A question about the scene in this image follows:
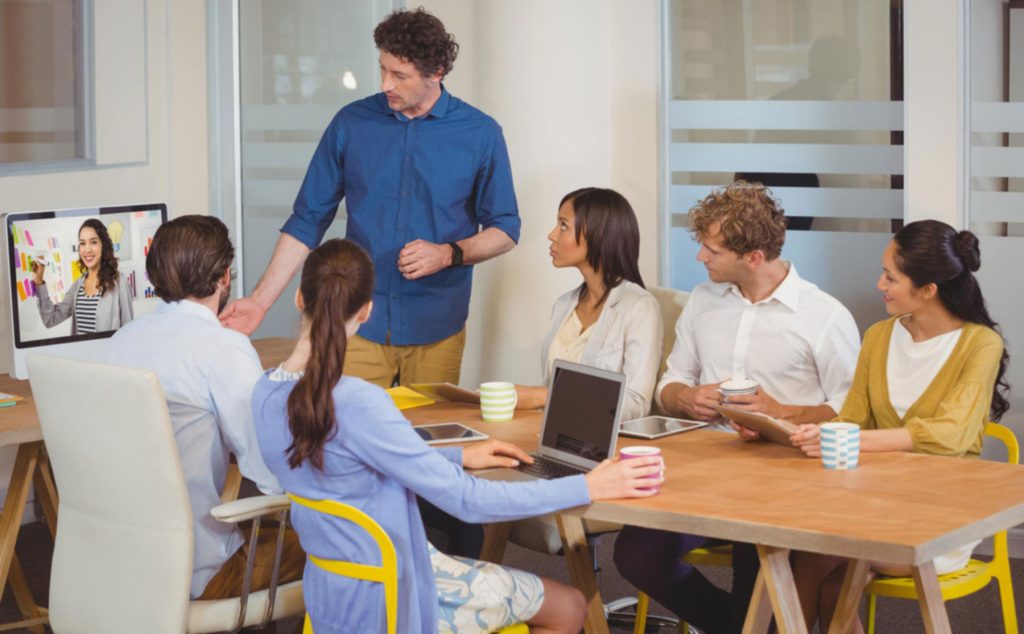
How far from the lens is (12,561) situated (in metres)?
4.07

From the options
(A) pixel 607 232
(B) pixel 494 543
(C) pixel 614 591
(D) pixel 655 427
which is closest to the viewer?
(D) pixel 655 427

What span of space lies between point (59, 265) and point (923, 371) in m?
2.51

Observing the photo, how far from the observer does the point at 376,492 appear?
8.52 ft

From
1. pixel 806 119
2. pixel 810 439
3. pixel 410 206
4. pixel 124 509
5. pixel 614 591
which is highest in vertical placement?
pixel 806 119

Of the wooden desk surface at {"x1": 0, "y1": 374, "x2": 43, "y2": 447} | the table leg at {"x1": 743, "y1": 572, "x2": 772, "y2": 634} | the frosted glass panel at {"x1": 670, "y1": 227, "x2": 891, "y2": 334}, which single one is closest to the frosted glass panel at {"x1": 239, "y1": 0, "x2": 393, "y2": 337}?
the wooden desk surface at {"x1": 0, "y1": 374, "x2": 43, "y2": 447}

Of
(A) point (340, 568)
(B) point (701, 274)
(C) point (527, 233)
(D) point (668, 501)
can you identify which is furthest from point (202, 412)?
(B) point (701, 274)

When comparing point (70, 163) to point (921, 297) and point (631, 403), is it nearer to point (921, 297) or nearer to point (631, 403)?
point (631, 403)

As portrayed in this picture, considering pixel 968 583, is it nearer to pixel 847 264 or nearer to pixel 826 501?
pixel 826 501

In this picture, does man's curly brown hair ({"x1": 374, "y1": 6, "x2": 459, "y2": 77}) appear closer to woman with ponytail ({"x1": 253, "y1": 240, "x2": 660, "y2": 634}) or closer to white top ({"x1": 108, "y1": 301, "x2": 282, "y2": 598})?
white top ({"x1": 108, "y1": 301, "x2": 282, "y2": 598})

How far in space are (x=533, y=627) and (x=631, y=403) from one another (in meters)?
0.92

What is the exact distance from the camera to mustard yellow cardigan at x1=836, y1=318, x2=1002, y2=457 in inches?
118

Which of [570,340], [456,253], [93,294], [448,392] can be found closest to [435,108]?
[456,253]

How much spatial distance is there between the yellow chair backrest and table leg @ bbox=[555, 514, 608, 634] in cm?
64

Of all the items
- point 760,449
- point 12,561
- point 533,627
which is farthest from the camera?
point 12,561
